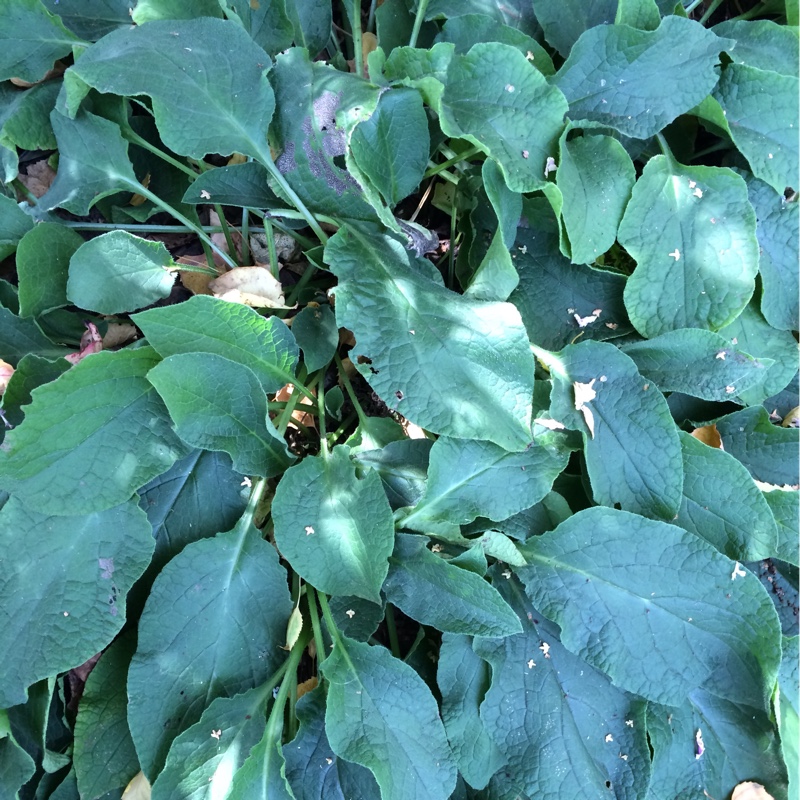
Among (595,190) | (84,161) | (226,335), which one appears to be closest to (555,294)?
(595,190)

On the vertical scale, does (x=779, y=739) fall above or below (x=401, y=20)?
Answer: below

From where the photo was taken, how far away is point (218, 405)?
114 cm

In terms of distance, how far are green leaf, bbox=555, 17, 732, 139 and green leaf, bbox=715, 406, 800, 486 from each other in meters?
0.61

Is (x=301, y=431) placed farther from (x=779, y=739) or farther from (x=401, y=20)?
(x=779, y=739)

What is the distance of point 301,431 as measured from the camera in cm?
147

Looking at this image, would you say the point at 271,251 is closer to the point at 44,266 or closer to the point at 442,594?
the point at 44,266

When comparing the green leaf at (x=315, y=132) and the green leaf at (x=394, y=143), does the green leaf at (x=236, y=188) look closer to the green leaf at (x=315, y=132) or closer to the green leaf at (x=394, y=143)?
the green leaf at (x=315, y=132)

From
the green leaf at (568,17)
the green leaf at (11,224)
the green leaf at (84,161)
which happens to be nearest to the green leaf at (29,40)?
the green leaf at (84,161)

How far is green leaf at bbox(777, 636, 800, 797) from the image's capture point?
1.31 metres

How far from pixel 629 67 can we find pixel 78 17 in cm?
110

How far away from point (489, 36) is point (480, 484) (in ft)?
2.88

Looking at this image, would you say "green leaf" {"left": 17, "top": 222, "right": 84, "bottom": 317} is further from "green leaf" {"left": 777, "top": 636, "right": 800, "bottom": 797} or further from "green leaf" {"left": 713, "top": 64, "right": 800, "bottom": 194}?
"green leaf" {"left": 777, "top": 636, "right": 800, "bottom": 797}

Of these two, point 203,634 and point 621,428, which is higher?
point 621,428

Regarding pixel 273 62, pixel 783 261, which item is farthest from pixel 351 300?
pixel 783 261
